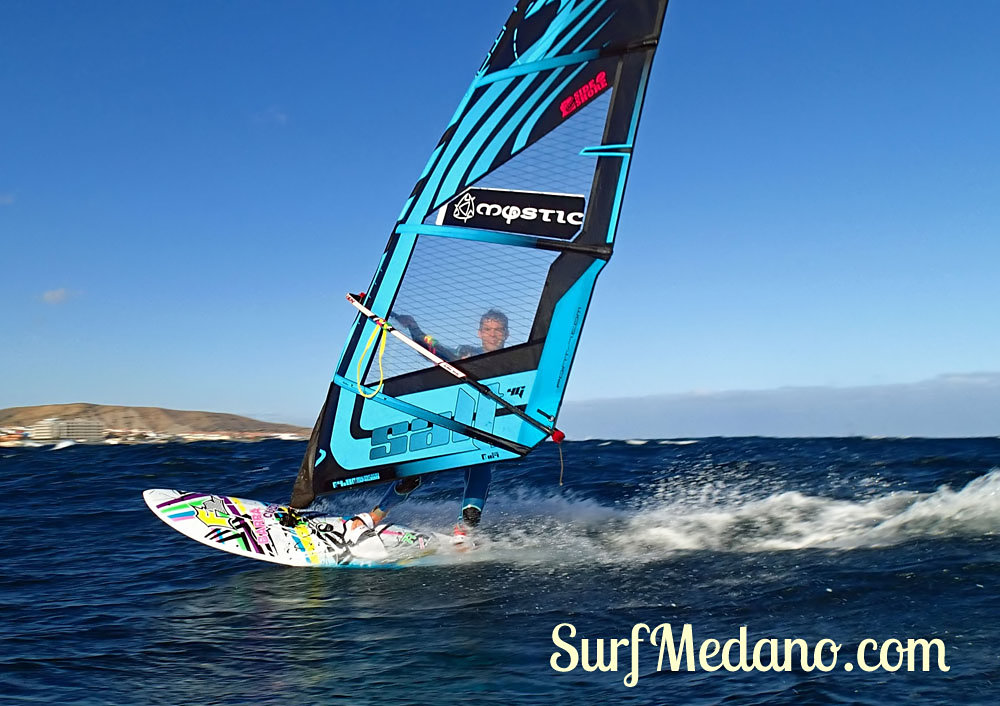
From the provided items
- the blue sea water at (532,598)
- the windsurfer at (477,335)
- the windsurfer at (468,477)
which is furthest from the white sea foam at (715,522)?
the windsurfer at (477,335)

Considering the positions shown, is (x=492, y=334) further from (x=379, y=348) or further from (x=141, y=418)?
(x=141, y=418)

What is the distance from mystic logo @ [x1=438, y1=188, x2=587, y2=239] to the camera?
221 inches

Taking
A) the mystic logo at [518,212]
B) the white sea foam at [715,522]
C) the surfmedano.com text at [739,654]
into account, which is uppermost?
the mystic logo at [518,212]

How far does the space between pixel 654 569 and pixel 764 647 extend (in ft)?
5.45

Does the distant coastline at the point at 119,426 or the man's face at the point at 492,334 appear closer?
the man's face at the point at 492,334

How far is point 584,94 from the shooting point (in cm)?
566

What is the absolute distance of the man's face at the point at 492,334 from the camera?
19.1ft

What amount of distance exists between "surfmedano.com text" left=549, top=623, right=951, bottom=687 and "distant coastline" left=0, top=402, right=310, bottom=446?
46.0 feet

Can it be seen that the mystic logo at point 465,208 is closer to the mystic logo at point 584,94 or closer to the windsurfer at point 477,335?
the windsurfer at point 477,335

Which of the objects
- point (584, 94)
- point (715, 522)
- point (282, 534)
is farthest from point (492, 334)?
point (715, 522)

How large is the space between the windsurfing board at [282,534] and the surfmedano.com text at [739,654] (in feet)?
8.30

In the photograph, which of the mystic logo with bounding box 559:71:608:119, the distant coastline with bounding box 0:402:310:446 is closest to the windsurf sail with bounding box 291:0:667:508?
the mystic logo with bounding box 559:71:608:119

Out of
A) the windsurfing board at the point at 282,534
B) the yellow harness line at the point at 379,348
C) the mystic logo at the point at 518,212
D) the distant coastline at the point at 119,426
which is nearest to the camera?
the mystic logo at the point at 518,212

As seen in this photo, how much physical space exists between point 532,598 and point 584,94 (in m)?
3.54
